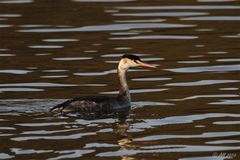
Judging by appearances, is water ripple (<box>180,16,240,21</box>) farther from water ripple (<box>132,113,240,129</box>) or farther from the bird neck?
water ripple (<box>132,113,240,129</box>)

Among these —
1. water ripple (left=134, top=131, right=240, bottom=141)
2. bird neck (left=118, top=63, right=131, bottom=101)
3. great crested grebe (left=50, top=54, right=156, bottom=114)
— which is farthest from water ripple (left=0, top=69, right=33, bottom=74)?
water ripple (left=134, top=131, right=240, bottom=141)

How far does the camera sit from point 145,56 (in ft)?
79.3

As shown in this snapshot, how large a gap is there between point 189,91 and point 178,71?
2.16 m

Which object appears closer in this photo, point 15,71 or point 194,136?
point 194,136

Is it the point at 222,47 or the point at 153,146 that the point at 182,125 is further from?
the point at 222,47

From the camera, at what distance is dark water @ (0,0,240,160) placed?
51.3 ft

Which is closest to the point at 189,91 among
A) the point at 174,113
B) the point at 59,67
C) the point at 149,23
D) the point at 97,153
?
the point at 174,113

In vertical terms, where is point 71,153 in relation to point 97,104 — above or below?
above

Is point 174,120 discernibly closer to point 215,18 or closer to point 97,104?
point 97,104

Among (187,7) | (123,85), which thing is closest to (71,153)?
(123,85)

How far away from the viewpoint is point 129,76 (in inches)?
890

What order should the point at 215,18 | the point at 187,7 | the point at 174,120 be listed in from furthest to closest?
the point at 187,7 < the point at 215,18 < the point at 174,120

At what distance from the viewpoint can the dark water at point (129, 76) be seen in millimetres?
15648

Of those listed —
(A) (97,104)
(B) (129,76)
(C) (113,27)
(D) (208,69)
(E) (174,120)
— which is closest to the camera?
(E) (174,120)
